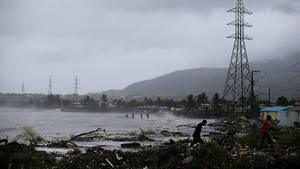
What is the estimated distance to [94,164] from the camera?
1160 centimetres

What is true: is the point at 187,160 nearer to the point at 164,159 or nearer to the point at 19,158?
the point at 164,159

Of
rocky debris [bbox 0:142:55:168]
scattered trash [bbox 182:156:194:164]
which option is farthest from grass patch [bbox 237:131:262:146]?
rocky debris [bbox 0:142:55:168]

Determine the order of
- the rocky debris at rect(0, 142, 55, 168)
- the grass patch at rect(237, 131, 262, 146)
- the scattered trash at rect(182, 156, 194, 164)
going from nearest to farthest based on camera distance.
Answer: the rocky debris at rect(0, 142, 55, 168), the scattered trash at rect(182, 156, 194, 164), the grass patch at rect(237, 131, 262, 146)

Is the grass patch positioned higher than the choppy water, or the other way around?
the grass patch

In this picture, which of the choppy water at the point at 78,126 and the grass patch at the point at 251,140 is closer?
the grass patch at the point at 251,140

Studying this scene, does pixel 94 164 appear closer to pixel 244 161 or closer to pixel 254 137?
pixel 244 161

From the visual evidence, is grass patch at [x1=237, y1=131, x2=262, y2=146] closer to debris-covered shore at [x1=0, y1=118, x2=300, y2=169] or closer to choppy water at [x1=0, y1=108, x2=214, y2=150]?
debris-covered shore at [x1=0, y1=118, x2=300, y2=169]

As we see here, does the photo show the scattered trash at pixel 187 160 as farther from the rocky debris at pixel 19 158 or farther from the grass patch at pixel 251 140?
the grass patch at pixel 251 140

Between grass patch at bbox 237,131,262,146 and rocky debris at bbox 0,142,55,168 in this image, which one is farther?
grass patch at bbox 237,131,262,146

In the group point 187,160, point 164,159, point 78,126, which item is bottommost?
point 78,126

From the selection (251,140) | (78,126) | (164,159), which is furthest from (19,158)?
(78,126)

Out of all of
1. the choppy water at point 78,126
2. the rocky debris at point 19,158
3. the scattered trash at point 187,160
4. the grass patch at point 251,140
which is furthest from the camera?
the choppy water at point 78,126

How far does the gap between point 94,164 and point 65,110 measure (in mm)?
193720

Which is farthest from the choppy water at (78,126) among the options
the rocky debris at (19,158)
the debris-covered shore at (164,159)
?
the rocky debris at (19,158)
